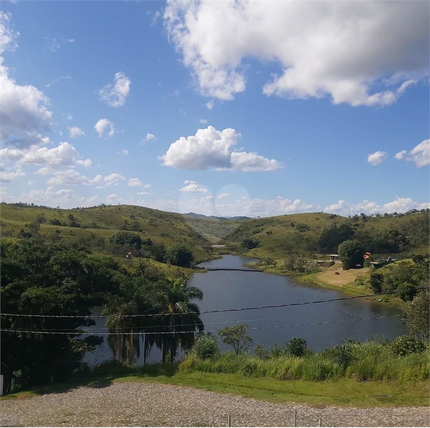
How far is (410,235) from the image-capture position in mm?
93938

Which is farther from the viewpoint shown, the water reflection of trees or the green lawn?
the water reflection of trees

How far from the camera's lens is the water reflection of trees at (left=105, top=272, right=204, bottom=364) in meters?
19.7

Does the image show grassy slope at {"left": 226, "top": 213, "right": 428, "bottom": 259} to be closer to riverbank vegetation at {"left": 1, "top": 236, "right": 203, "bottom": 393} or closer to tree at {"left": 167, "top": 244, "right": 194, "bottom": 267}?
tree at {"left": 167, "top": 244, "right": 194, "bottom": 267}

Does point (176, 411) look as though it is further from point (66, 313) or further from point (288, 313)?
point (288, 313)

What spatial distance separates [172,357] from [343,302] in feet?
122

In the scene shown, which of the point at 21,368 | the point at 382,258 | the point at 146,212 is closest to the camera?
the point at 21,368

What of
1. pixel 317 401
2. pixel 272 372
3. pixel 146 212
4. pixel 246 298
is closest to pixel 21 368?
pixel 272 372

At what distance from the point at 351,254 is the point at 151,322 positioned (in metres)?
60.9

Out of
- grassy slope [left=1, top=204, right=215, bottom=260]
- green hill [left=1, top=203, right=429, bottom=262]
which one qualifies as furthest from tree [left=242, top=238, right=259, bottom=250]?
grassy slope [left=1, top=204, right=215, bottom=260]

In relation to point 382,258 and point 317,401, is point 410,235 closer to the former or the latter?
point 382,258

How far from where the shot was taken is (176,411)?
33.5ft

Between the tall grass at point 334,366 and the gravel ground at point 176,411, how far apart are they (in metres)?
2.36

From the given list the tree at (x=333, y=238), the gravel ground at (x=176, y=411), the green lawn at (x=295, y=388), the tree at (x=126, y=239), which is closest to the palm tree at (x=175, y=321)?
the green lawn at (x=295, y=388)

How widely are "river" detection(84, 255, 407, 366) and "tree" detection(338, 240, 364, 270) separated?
12.1 metres
